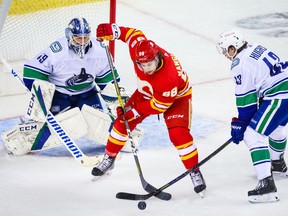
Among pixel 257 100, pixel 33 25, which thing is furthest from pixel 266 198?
pixel 33 25

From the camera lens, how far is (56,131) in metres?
5.08

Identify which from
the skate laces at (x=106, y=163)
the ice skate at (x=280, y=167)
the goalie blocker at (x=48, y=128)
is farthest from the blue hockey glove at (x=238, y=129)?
the goalie blocker at (x=48, y=128)

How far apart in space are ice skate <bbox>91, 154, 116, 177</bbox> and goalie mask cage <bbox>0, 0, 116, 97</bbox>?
1.81 metres

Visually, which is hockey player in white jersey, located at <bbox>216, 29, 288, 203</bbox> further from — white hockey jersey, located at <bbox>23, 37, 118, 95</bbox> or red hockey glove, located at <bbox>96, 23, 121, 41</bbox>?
white hockey jersey, located at <bbox>23, 37, 118, 95</bbox>

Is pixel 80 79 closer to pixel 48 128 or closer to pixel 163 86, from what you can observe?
pixel 48 128

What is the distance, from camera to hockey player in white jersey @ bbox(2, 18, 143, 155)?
5.11m

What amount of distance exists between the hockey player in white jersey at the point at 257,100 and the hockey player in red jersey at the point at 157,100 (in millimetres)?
279

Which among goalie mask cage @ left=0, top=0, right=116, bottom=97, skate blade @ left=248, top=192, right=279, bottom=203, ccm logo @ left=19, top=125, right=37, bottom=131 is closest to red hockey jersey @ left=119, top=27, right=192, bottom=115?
skate blade @ left=248, top=192, right=279, bottom=203

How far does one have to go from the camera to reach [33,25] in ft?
21.5

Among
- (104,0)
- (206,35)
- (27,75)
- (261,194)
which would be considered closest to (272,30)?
(206,35)

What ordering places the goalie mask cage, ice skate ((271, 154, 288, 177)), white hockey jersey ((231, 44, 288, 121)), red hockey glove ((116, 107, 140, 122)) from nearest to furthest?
white hockey jersey ((231, 44, 288, 121))
red hockey glove ((116, 107, 140, 122))
ice skate ((271, 154, 288, 177))
the goalie mask cage

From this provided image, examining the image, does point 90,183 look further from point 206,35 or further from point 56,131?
point 206,35

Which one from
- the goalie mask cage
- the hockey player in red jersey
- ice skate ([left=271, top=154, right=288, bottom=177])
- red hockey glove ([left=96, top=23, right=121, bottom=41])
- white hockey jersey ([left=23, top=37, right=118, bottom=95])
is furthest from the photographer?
the goalie mask cage

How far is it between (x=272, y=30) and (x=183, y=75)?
3.21 meters
